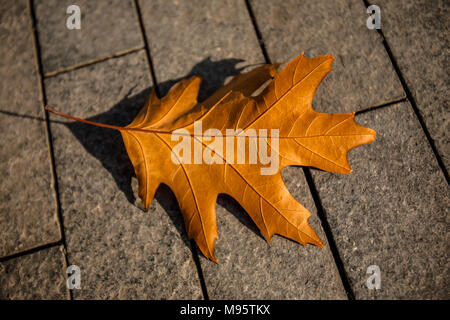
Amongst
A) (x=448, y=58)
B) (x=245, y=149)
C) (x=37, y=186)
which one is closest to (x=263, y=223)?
(x=245, y=149)

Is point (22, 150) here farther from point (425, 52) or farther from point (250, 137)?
point (425, 52)

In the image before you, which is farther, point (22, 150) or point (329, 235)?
point (22, 150)

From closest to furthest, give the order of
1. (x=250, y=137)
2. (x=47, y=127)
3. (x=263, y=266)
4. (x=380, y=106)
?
(x=250, y=137), (x=263, y=266), (x=380, y=106), (x=47, y=127)

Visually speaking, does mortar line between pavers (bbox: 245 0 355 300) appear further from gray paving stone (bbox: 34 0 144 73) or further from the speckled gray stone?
gray paving stone (bbox: 34 0 144 73)

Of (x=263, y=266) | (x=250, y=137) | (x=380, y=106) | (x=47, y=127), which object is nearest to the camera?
(x=250, y=137)

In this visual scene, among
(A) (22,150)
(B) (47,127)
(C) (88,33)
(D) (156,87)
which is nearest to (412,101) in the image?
(D) (156,87)

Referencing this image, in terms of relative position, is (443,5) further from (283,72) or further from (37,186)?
(37,186)

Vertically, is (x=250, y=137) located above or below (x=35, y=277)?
above

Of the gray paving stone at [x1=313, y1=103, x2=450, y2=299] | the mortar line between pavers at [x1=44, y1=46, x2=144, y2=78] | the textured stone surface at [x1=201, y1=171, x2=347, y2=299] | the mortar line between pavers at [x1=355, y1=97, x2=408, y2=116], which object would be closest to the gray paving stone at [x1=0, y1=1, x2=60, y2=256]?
the mortar line between pavers at [x1=44, y1=46, x2=144, y2=78]
